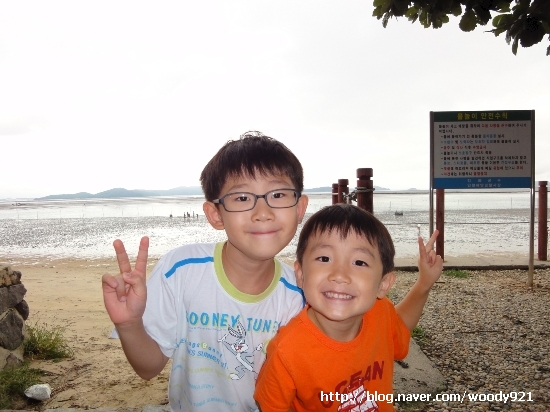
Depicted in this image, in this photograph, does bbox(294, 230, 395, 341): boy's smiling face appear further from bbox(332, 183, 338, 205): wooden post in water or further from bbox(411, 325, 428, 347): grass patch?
bbox(332, 183, 338, 205): wooden post in water

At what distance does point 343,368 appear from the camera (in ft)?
4.87

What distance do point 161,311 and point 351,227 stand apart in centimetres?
87

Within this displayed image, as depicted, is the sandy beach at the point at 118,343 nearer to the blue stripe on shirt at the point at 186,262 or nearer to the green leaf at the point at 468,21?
the blue stripe on shirt at the point at 186,262

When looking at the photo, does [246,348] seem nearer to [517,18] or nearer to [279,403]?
[279,403]

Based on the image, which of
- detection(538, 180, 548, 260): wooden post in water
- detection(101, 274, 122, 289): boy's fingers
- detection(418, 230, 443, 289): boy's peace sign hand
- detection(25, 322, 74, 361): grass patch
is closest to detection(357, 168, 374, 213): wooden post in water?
detection(418, 230, 443, 289): boy's peace sign hand

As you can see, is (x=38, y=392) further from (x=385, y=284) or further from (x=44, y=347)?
(x=385, y=284)

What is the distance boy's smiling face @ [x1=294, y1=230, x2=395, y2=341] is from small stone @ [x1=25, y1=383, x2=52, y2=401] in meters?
2.28

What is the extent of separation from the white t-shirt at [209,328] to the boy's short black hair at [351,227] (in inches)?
14.0

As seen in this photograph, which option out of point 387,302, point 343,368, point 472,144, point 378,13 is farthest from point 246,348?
point 472,144

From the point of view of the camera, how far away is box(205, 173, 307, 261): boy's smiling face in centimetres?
157

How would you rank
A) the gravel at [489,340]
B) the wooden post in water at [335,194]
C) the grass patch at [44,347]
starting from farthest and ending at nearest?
the wooden post in water at [335,194] → the grass patch at [44,347] → the gravel at [489,340]

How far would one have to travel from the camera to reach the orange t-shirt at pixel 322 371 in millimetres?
1423

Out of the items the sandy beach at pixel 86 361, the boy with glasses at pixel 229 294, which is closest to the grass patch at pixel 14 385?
the sandy beach at pixel 86 361

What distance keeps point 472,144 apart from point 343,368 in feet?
14.9
